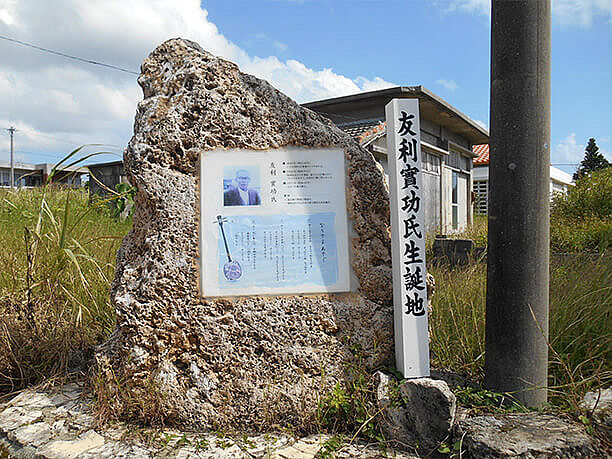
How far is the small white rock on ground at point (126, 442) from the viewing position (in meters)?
2.46

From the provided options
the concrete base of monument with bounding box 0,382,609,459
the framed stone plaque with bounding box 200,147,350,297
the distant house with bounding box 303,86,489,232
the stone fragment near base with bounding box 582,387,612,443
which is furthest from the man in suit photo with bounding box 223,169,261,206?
the distant house with bounding box 303,86,489,232

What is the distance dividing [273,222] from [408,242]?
2.90 ft

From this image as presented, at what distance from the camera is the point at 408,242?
2793 mm

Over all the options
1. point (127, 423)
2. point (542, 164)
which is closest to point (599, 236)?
point (542, 164)

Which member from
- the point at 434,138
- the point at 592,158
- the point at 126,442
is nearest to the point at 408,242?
the point at 126,442

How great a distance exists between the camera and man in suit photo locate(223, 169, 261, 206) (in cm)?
297

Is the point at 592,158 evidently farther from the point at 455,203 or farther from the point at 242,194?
the point at 242,194

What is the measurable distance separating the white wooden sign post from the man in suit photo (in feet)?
2.98

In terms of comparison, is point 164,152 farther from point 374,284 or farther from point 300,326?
point 374,284

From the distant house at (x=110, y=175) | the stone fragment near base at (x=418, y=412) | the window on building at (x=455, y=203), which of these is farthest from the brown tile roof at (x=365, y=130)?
the distant house at (x=110, y=175)

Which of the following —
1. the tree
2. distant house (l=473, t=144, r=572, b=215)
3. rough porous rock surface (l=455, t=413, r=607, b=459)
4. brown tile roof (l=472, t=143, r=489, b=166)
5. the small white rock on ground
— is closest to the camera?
rough porous rock surface (l=455, t=413, r=607, b=459)

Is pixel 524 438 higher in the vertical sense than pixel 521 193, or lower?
lower

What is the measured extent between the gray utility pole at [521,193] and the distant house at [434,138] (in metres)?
3.41

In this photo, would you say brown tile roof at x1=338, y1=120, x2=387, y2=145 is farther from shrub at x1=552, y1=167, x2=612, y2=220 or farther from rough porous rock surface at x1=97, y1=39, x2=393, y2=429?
shrub at x1=552, y1=167, x2=612, y2=220
